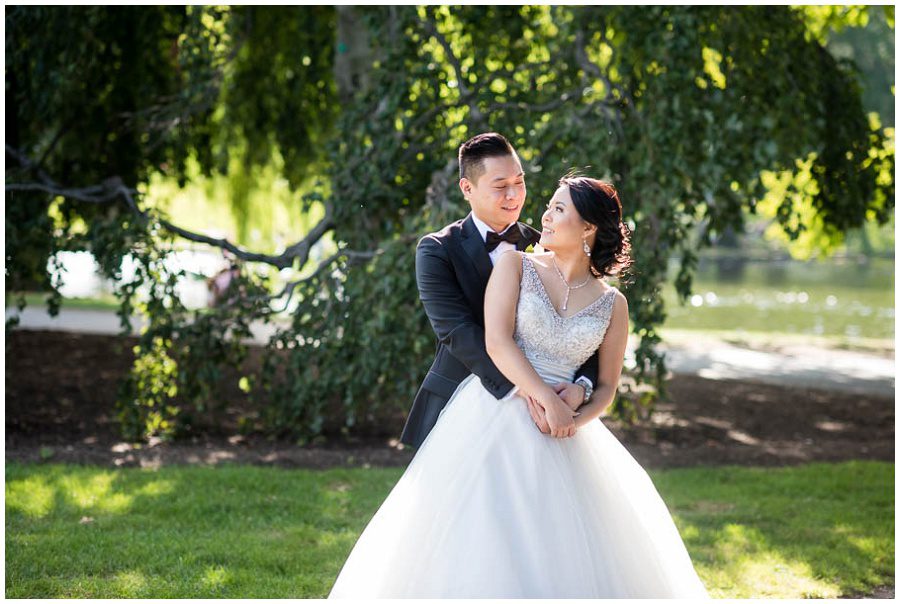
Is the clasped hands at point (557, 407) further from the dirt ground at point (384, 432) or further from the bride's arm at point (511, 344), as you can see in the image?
the dirt ground at point (384, 432)

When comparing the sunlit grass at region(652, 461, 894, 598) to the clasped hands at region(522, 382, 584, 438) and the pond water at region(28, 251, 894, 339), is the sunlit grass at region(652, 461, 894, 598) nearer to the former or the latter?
the clasped hands at region(522, 382, 584, 438)

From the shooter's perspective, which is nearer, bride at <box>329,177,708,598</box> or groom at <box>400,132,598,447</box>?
bride at <box>329,177,708,598</box>

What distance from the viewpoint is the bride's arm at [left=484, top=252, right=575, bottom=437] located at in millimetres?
2965

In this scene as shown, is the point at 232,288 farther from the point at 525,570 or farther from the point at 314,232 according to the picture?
the point at 525,570

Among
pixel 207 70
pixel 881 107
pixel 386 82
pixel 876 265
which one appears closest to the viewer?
pixel 386 82

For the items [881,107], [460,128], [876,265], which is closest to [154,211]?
[460,128]

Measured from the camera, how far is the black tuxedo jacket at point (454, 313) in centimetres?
311

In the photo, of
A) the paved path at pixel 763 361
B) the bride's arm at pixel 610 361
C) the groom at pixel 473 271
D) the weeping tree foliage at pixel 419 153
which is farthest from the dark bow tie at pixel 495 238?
the paved path at pixel 763 361

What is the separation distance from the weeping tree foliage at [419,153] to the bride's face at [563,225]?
3.03 metres

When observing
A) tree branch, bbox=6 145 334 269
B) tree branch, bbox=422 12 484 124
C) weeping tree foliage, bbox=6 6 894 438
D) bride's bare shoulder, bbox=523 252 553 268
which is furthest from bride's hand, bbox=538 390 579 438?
tree branch, bbox=6 145 334 269

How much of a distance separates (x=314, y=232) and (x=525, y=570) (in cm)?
456

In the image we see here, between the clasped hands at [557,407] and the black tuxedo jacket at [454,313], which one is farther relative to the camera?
the black tuxedo jacket at [454,313]

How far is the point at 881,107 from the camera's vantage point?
2541 centimetres

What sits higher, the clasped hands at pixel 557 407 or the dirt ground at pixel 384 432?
the clasped hands at pixel 557 407
